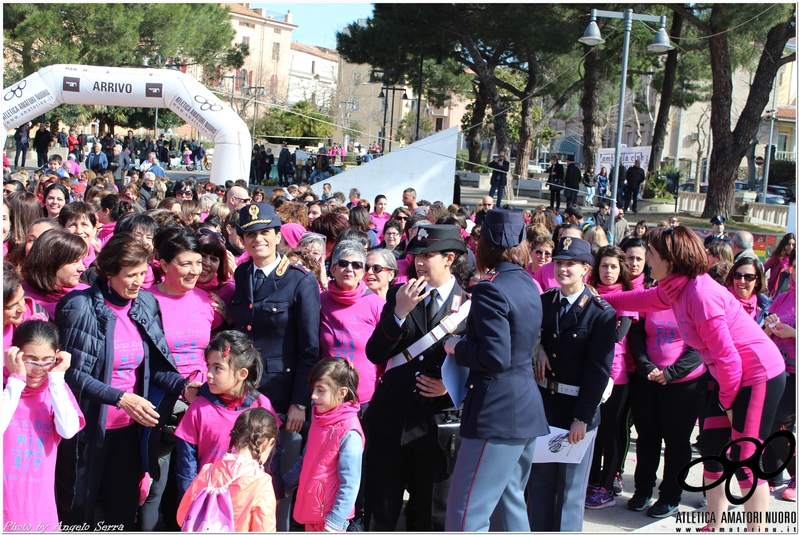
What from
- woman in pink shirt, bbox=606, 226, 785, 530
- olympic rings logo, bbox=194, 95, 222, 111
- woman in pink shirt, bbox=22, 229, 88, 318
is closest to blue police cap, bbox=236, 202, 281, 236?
woman in pink shirt, bbox=22, 229, 88, 318

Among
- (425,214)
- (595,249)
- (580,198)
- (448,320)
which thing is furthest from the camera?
(580,198)

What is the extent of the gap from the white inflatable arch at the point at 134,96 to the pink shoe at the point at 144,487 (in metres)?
12.7

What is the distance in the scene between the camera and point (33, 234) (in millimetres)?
4898

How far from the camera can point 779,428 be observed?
14.9 ft

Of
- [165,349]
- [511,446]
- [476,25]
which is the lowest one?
[511,446]

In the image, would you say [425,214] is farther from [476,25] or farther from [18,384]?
[476,25]

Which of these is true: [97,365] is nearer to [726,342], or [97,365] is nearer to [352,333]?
[352,333]

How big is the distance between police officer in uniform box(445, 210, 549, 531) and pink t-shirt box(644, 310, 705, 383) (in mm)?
1738

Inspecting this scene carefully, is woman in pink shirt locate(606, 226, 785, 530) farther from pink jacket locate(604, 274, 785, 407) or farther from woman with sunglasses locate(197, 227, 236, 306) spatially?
woman with sunglasses locate(197, 227, 236, 306)

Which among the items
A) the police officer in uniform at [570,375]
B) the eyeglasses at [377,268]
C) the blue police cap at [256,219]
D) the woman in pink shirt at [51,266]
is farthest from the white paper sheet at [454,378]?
the woman in pink shirt at [51,266]

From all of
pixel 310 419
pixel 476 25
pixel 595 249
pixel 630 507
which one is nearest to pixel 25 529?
pixel 310 419

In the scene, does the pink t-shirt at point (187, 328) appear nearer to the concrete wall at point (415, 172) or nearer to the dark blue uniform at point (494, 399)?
the dark blue uniform at point (494, 399)

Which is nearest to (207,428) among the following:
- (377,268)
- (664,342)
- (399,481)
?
(399,481)

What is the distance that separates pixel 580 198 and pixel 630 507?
19.6 metres
